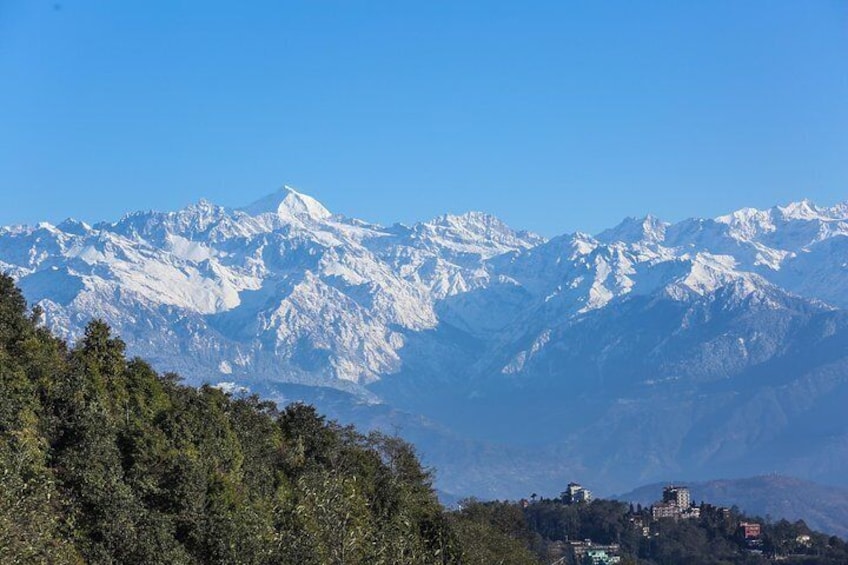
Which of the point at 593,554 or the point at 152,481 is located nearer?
the point at 152,481

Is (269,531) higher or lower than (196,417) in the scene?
lower

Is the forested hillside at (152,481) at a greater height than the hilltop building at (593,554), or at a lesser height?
lesser

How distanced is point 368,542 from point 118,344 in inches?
741

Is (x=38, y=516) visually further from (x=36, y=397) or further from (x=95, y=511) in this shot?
(x=36, y=397)

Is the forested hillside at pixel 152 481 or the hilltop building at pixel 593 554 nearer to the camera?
the forested hillside at pixel 152 481

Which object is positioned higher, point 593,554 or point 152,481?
point 593,554

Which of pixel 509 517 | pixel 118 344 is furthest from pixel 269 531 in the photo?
pixel 509 517

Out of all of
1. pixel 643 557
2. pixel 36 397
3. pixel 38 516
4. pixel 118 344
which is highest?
pixel 643 557

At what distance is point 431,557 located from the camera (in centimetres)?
7194

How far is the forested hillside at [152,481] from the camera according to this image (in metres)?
49.6

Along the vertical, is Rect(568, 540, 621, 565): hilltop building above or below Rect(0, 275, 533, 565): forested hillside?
above

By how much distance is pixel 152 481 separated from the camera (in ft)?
185

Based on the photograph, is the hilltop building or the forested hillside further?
the hilltop building

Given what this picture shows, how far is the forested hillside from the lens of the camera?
49.6 metres
